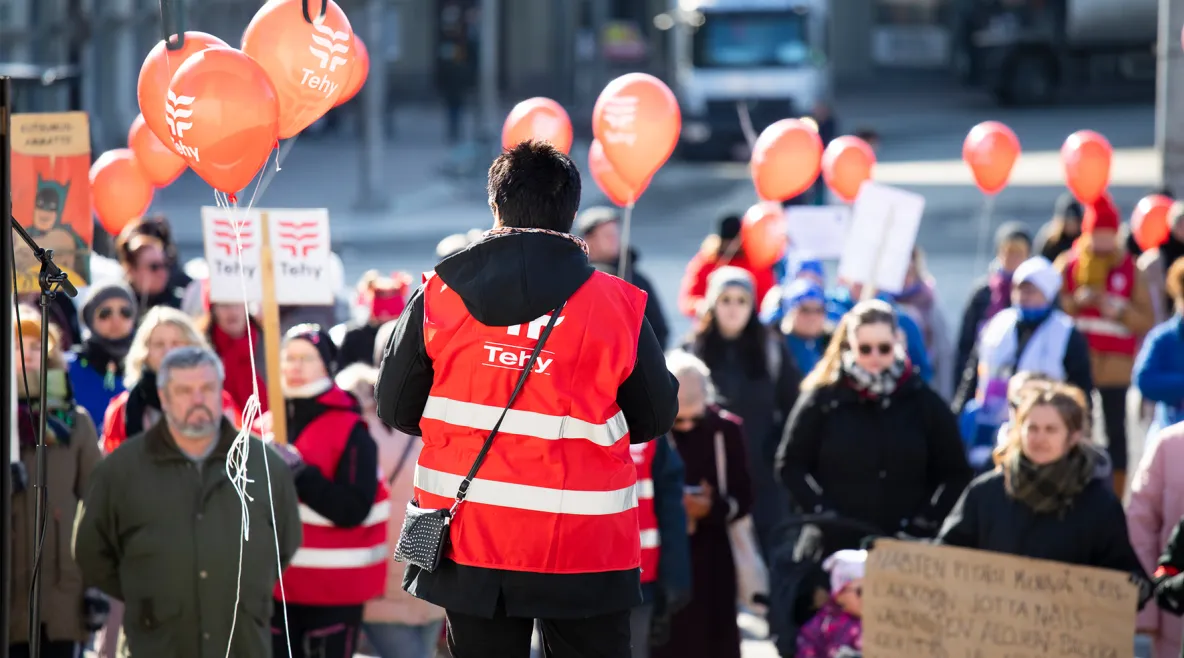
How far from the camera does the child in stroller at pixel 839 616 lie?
578cm

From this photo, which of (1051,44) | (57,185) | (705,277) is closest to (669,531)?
(57,185)

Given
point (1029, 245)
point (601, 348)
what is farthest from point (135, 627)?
point (1029, 245)

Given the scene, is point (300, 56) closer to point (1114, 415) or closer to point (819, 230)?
point (819, 230)

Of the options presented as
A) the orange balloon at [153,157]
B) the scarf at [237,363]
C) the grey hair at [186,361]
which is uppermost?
the orange balloon at [153,157]

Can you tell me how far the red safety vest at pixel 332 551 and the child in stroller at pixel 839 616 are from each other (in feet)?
4.90

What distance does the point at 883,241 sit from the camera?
28.5 feet

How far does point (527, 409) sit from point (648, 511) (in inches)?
86.7

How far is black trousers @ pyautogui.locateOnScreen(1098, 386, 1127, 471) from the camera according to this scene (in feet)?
31.9

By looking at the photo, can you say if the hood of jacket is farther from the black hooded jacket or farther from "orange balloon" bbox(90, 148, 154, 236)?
"orange balloon" bbox(90, 148, 154, 236)

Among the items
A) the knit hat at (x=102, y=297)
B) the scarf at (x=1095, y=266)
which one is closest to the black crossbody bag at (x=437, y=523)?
the knit hat at (x=102, y=297)

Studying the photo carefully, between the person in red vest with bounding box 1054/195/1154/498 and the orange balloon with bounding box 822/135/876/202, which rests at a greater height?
the orange balloon with bounding box 822/135/876/202

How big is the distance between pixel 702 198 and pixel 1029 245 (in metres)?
15.1

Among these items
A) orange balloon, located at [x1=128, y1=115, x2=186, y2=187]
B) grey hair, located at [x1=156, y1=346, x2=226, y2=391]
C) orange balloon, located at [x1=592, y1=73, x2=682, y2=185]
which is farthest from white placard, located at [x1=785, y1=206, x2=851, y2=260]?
grey hair, located at [x1=156, y1=346, x2=226, y2=391]

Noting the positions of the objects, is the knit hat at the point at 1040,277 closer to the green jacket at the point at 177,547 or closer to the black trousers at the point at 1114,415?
the black trousers at the point at 1114,415
